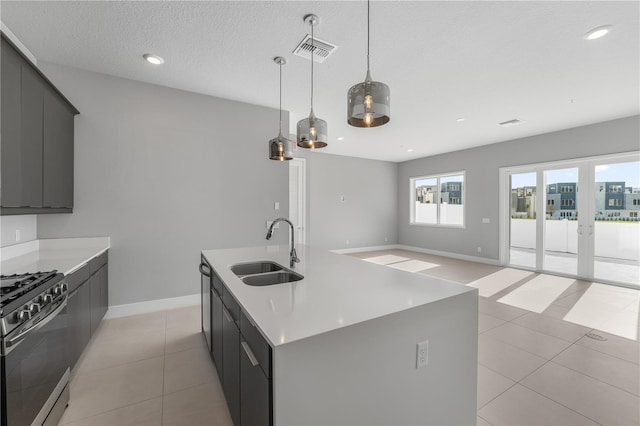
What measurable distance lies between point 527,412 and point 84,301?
3504 millimetres

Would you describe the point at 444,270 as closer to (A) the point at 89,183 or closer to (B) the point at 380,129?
(B) the point at 380,129

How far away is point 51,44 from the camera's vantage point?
8.73 ft

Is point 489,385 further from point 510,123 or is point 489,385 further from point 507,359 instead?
point 510,123

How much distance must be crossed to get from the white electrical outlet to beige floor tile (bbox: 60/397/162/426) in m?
1.66

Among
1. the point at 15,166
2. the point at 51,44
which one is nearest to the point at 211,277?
the point at 15,166

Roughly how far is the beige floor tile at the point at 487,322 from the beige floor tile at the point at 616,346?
0.69 metres

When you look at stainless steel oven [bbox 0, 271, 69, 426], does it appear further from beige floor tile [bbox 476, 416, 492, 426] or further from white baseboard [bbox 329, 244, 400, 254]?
white baseboard [bbox 329, 244, 400, 254]

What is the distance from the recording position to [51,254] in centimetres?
267

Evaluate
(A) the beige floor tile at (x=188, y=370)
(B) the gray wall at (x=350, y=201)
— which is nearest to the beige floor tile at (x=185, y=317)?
(A) the beige floor tile at (x=188, y=370)

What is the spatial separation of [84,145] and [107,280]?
1.59 meters

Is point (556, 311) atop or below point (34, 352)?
below

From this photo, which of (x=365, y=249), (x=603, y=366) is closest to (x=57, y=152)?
(x=603, y=366)

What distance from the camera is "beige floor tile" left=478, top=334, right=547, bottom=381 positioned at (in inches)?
89.0

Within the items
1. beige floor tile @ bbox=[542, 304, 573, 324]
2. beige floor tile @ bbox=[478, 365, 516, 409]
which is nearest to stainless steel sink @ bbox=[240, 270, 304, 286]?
beige floor tile @ bbox=[478, 365, 516, 409]
